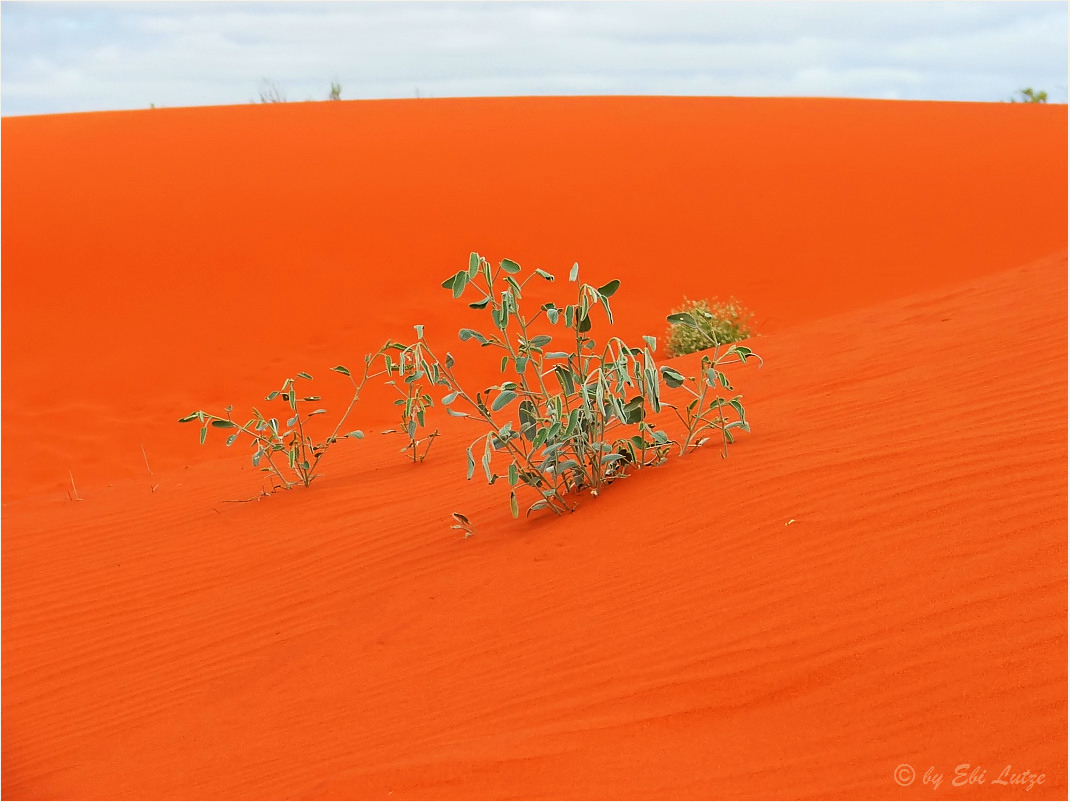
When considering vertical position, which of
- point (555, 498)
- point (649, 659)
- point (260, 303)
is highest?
point (260, 303)

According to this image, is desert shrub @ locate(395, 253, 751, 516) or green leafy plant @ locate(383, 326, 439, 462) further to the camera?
green leafy plant @ locate(383, 326, 439, 462)

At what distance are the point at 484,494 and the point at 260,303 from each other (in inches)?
293

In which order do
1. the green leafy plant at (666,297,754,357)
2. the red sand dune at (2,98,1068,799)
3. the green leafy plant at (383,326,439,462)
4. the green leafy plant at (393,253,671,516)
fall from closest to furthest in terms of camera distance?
the red sand dune at (2,98,1068,799), the green leafy plant at (393,253,671,516), the green leafy plant at (383,326,439,462), the green leafy plant at (666,297,754,357)

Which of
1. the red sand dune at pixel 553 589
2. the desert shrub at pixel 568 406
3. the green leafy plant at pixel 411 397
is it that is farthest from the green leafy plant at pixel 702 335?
the desert shrub at pixel 568 406

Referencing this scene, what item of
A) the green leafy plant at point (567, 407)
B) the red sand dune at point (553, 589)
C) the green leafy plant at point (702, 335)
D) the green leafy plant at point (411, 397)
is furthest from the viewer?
the green leafy plant at point (702, 335)

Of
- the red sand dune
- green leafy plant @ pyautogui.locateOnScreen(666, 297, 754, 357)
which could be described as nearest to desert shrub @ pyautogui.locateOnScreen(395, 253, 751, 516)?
the red sand dune

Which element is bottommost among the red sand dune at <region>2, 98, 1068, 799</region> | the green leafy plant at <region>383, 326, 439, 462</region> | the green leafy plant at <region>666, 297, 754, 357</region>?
the red sand dune at <region>2, 98, 1068, 799</region>

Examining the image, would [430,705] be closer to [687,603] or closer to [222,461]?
[687,603]

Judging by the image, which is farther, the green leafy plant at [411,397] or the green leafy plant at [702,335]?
the green leafy plant at [702,335]

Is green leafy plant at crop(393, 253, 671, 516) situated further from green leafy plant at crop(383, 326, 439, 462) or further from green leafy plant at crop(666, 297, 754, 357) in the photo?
green leafy plant at crop(666, 297, 754, 357)

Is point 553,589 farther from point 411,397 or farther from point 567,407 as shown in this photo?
point 411,397

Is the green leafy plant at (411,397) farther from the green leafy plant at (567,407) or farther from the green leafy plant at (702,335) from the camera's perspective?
the green leafy plant at (702,335)

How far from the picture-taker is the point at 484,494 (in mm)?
5102

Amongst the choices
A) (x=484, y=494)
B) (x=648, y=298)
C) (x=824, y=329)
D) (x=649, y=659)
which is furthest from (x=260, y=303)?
(x=649, y=659)
